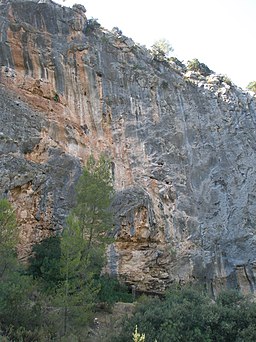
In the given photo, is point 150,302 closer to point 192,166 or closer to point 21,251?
point 21,251

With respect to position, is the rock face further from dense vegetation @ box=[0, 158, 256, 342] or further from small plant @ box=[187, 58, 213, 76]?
small plant @ box=[187, 58, 213, 76]

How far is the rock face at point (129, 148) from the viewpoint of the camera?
763 inches

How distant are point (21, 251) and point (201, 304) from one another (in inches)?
307

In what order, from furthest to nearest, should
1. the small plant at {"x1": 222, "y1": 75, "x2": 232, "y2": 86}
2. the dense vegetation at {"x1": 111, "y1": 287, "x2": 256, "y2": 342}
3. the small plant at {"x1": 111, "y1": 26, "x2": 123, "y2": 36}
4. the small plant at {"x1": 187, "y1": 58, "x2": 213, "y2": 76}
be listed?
the small plant at {"x1": 187, "y1": 58, "x2": 213, "y2": 76}
the small plant at {"x1": 222, "y1": 75, "x2": 232, "y2": 86}
the small plant at {"x1": 111, "y1": 26, "x2": 123, "y2": 36}
the dense vegetation at {"x1": 111, "y1": 287, "x2": 256, "y2": 342}

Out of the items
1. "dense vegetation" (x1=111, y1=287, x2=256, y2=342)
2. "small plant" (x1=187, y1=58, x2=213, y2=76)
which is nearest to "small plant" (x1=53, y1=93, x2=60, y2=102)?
"dense vegetation" (x1=111, y1=287, x2=256, y2=342)

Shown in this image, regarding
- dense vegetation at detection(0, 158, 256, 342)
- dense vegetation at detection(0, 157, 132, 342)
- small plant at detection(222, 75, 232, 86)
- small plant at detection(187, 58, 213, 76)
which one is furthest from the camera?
small plant at detection(187, 58, 213, 76)

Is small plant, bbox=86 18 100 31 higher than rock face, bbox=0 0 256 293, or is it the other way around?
small plant, bbox=86 18 100 31

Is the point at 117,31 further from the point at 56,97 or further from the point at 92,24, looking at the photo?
the point at 56,97

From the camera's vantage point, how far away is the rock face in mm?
19391

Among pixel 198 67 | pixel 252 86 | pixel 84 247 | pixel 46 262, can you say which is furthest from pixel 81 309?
pixel 252 86

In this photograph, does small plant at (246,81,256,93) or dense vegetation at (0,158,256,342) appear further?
small plant at (246,81,256,93)

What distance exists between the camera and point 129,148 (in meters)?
23.0

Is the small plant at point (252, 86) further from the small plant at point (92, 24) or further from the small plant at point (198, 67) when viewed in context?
the small plant at point (92, 24)

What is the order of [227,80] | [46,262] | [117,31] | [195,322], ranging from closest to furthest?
[195,322], [46,262], [117,31], [227,80]
